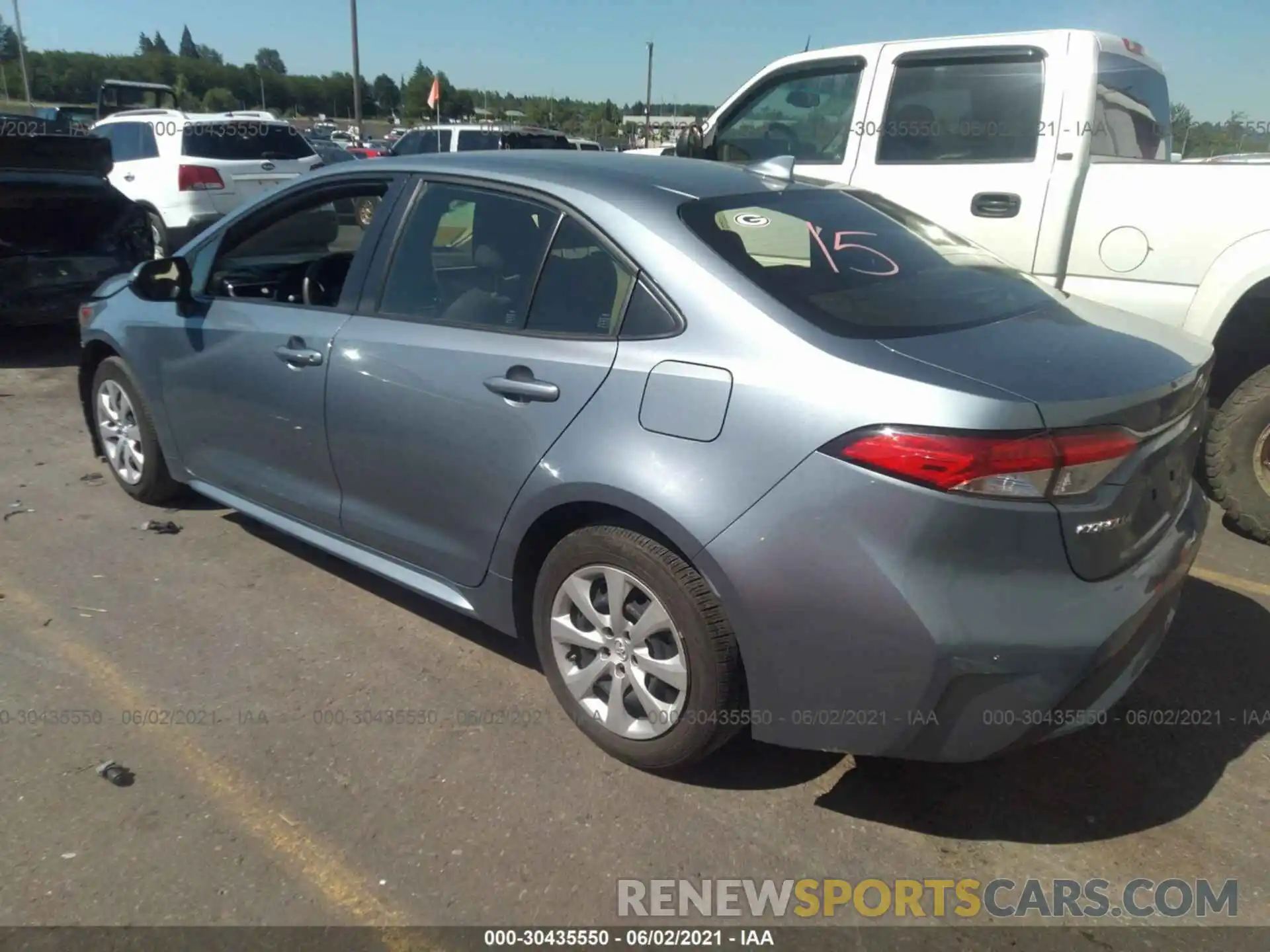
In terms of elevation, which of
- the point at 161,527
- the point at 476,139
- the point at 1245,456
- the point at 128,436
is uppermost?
the point at 476,139

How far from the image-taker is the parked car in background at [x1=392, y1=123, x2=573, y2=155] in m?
15.6

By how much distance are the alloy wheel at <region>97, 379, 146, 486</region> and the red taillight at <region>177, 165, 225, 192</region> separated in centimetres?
760

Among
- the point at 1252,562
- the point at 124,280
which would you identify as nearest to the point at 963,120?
the point at 1252,562

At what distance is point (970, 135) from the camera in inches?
208

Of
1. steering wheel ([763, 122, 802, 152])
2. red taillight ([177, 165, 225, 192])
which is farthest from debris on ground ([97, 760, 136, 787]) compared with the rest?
red taillight ([177, 165, 225, 192])

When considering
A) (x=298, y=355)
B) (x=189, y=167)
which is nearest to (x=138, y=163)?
(x=189, y=167)

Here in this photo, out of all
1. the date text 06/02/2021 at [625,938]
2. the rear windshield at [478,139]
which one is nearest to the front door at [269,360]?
the date text 06/02/2021 at [625,938]

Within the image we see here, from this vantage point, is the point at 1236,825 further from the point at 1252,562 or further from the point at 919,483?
the point at 1252,562

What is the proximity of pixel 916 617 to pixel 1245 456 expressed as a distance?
3.07 meters

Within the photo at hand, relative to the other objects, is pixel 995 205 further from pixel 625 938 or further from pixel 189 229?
pixel 189 229

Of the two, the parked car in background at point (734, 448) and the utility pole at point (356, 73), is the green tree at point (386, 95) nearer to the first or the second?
the utility pole at point (356, 73)

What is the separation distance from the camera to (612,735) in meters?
2.88

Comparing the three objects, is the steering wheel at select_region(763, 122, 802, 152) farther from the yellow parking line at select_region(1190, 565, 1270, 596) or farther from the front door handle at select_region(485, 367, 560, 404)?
the front door handle at select_region(485, 367, 560, 404)

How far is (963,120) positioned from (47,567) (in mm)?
4898
